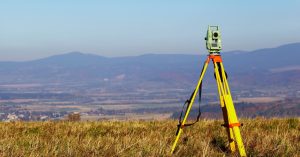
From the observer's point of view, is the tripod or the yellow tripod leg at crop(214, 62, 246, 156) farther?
the tripod

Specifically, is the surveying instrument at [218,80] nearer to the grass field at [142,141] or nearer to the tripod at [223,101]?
the tripod at [223,101]

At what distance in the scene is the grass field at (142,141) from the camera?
6.99 m

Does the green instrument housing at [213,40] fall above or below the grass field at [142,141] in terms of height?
above

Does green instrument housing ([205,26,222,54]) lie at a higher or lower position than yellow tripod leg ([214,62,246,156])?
higher

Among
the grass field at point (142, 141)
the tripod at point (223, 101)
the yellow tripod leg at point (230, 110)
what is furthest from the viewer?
the tripod at point (223, 101)

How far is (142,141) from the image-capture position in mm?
8078

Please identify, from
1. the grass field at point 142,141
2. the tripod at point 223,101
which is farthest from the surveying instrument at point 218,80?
the grass field at point 142,141

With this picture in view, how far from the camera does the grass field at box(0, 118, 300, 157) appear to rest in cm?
699

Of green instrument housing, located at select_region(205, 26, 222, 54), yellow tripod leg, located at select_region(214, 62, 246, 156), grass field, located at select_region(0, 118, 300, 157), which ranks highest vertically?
green instrument housing, located at select_region(205, 26, 222, 54)

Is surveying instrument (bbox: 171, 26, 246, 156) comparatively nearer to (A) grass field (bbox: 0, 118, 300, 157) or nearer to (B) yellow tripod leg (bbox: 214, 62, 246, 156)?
(B) yellow tripod leg (bbox: 214, 62, 246, 156)

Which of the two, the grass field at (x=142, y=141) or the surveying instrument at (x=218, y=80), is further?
the surveying instrument at (x=218, y=80)

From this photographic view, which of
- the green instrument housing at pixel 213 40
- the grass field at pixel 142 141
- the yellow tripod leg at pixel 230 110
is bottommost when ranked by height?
the grass field at pixel 142 141

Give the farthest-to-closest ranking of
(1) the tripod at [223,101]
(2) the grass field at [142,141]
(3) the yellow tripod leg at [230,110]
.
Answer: (1) the tripod at [223,101], (3) the yellow tripod leg at [230,110], (2) the grass field at [142,141]

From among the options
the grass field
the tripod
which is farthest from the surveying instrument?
the grass field
